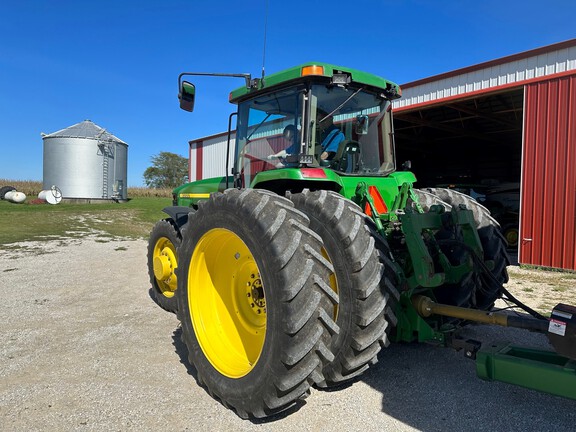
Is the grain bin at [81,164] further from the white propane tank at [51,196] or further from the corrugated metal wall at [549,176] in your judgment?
the corrugated metal wall at [549,176]

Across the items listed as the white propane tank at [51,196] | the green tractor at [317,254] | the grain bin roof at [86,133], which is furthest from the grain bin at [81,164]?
the green tractor at [317,254]

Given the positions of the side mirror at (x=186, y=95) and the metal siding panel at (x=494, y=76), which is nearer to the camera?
the side mirror at (x=186, y=95)

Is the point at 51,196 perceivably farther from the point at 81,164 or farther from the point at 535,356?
the point at 535,356

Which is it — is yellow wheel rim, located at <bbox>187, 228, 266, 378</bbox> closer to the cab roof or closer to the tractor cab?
the tractor cab

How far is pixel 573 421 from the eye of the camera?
2.65m

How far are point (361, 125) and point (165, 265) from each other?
8.96ft

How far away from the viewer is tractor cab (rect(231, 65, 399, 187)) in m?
3.56

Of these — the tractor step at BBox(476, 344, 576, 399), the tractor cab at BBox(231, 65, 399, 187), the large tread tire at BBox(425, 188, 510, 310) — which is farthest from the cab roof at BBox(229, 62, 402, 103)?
the tractor step at BBox(476, 344, 576, 399)

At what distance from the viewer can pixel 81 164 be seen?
2877 centimetres

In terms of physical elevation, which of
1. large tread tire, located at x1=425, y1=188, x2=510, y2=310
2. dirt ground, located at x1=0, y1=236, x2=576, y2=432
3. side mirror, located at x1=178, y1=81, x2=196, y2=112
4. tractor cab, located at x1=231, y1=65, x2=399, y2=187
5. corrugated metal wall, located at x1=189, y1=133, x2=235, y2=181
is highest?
corrugated metal wall, located at x1=189, y1=133, x2=235, y2=181

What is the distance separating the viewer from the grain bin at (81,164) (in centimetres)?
2864

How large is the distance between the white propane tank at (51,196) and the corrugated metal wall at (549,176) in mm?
26463

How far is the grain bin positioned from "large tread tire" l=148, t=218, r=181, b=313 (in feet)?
86.0

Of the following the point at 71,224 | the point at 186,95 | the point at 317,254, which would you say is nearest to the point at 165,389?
the point at 317,254
